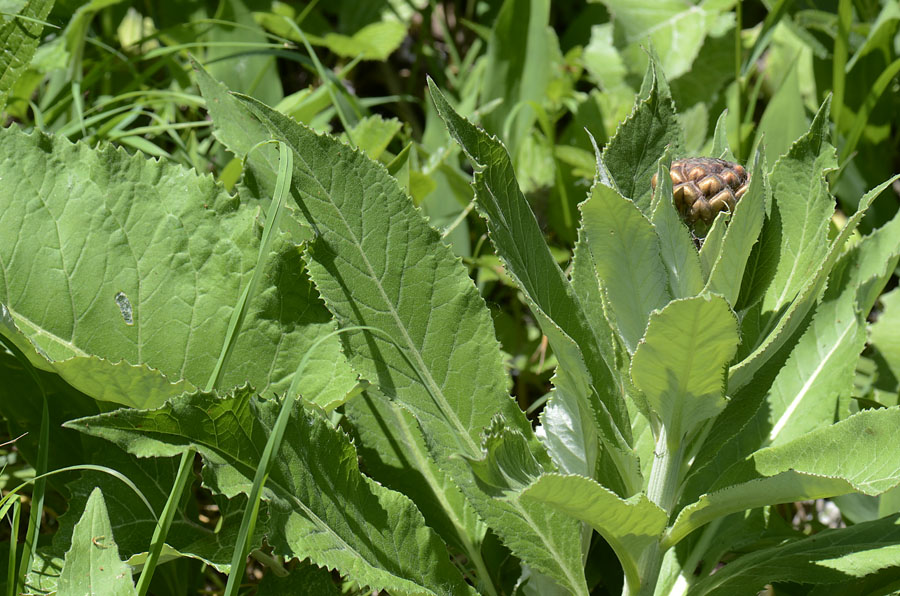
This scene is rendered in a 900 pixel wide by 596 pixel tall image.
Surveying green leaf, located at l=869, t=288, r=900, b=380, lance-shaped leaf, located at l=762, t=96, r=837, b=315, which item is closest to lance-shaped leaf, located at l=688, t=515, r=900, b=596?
lance-shaped leaf, located at l=762, t=96, r=837, b=315

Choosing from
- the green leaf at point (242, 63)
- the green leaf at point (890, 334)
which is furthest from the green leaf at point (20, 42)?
the green leaf at point (890, 334)

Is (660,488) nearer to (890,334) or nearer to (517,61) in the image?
(890,334)

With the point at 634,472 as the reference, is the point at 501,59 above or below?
above

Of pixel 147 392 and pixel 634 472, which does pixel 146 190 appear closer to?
pixel 147 392

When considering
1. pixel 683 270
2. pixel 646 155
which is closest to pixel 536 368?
pixel 646 155

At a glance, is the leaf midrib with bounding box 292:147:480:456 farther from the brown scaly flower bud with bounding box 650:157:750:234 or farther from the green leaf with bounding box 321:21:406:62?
the green leaf with bounding box 321:21:406:62

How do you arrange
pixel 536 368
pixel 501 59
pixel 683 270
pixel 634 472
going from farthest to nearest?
pixel 501 59 < pixel 536 368 < pixel 634 472 < pixel 683 270

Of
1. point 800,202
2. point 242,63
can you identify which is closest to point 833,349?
point 800,202

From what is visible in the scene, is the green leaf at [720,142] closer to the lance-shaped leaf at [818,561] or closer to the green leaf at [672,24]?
the lance-shaped leaf at [818,561]
